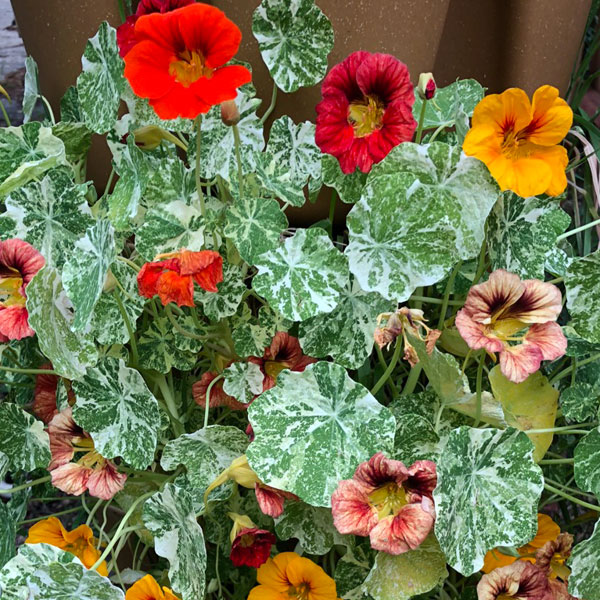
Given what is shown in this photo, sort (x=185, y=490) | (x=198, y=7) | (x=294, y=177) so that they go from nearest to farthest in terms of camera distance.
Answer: (x=198, y=7) < (x=185, y=490) < (x=294, y=177)

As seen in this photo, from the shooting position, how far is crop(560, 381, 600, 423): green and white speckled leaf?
0.85 meters

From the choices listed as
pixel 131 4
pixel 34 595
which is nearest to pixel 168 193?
pixel 131 4

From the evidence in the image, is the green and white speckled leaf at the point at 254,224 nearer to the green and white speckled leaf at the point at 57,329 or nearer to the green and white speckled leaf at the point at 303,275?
the green and white speckled leaf at the point at 303,275

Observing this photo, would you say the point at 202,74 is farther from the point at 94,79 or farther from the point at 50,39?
the point at 50,39

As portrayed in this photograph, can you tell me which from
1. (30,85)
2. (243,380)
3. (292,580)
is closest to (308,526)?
(292,580)

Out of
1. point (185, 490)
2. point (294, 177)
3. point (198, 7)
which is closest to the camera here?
point (198, 7)

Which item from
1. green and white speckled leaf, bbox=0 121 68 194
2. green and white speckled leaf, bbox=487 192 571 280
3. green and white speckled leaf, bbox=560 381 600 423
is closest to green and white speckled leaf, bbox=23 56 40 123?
green and white speckled leaf, bbox=0 121 68 194

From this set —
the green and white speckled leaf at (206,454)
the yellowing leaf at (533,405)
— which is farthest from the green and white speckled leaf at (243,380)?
the yellowing leaf at (533,405)

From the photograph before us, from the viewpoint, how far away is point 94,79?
895mm

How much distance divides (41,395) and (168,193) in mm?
323

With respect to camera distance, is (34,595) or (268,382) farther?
(268,382)

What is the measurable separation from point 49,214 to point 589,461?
0.60 m

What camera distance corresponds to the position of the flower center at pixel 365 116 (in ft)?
2.63

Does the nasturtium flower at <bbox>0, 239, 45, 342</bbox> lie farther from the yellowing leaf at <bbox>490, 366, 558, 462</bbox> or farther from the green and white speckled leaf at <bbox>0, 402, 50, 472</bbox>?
the yellowing leaf at <bbox>490, 366, 558, 462</bbox>
